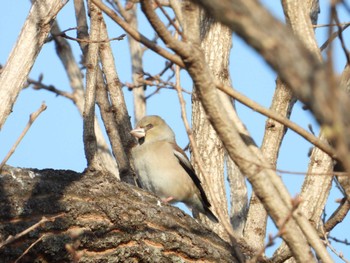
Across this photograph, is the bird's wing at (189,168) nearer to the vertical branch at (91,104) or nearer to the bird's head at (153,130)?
the bird's head at (153,130)

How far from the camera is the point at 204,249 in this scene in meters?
4.02

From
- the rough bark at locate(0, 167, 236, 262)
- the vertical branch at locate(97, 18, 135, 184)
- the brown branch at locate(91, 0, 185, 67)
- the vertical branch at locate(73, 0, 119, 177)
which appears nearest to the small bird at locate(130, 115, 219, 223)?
the vertical branch at locate(73, 0, 119, 177)

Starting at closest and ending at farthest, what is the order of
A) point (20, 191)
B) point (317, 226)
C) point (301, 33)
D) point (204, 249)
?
point (301, 33), point (20, 191), point (204, 249), point (317, 226)

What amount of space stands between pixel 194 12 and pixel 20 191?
1.65m

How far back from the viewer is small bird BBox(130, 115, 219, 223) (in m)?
6.58

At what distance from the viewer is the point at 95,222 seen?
381 centimetres

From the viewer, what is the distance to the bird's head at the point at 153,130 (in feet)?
22.8

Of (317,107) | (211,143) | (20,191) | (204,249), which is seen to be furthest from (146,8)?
(211,143)

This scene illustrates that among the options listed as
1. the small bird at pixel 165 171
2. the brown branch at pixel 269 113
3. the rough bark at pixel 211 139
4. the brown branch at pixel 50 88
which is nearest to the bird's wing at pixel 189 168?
the small bird at pixel 165 171

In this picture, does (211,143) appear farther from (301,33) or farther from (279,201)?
(279,201)

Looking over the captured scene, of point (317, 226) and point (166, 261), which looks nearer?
point (166, 261)

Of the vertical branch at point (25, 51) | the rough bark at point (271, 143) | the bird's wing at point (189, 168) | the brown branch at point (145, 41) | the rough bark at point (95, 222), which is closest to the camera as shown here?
the brown branch at point (145, 41)

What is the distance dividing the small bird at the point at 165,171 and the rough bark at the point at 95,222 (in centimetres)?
233

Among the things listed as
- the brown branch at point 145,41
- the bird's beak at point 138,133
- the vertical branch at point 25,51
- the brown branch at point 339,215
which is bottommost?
the brown branch at point 145,41
